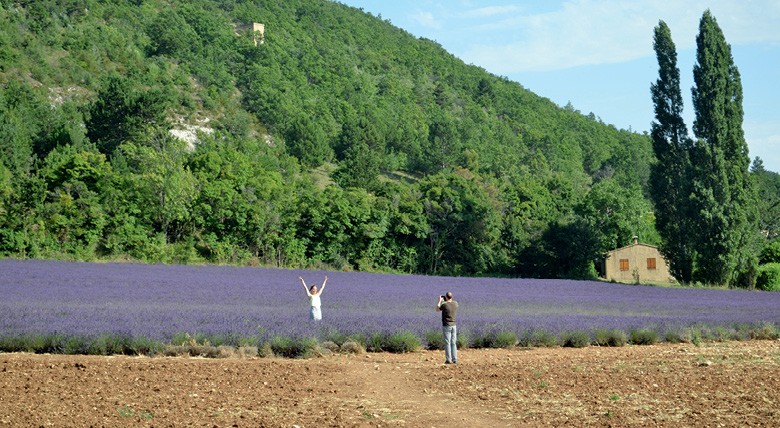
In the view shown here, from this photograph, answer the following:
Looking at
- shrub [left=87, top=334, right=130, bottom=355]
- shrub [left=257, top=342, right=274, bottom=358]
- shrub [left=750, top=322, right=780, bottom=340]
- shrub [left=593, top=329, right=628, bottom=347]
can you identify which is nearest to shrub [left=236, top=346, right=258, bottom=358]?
shrub [left=257, top=342, right=274, bottom=358]

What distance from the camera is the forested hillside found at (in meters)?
48.2

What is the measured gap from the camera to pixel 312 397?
1177 centimetres

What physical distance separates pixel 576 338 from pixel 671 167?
99.7 ft

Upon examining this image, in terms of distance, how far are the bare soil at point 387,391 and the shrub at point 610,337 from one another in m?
3.50

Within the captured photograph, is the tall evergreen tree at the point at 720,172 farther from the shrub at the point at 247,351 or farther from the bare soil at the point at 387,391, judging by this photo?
the shrub at the point at 247,351

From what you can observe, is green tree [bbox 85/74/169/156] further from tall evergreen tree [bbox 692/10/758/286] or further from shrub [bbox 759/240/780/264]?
shrub [bbox 759/240/780/264]

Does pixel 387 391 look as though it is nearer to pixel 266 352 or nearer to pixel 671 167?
pixel 266 352

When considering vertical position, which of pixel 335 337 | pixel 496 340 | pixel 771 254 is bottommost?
pixel 496 340

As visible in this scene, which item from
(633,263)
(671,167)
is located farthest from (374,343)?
(633,263)

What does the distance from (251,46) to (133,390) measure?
112 m

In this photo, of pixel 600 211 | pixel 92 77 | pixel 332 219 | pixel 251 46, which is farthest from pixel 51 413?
pixel 251 46

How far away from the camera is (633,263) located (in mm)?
57406

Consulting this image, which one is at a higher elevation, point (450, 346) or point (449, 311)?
point (449, 311)

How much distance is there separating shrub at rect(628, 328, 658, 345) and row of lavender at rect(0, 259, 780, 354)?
0.38 m
